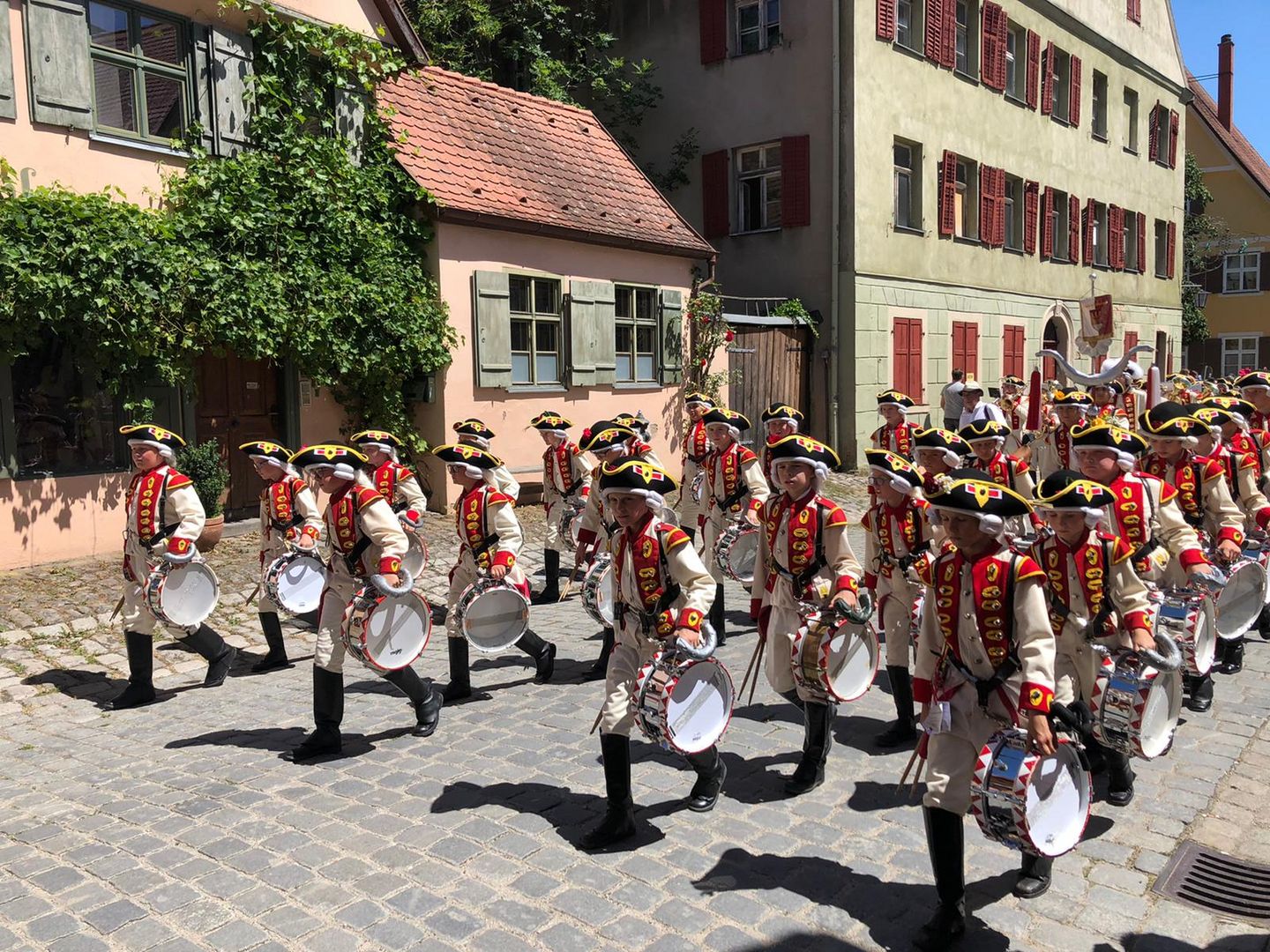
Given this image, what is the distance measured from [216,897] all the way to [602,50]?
21.0 m

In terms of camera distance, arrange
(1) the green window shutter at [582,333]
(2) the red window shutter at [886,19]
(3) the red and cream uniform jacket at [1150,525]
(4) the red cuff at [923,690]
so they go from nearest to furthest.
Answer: (4) the red cuff at [923,690], (3) the red and cream uniform jacket at [1150,525], (1) the green window shutter at [582,333], (2) the red window shutter at [886,19]

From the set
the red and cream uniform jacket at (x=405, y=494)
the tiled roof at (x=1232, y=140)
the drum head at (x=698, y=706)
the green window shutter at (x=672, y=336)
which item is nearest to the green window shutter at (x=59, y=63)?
the red and cream uniform jacket at (x=405, y=494)

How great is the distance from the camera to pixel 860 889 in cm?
445

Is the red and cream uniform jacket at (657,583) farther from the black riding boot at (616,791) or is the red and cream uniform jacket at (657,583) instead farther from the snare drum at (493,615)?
the snare drum at (493,615)

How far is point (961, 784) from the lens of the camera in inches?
157

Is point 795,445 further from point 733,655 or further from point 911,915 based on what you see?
point 733,655

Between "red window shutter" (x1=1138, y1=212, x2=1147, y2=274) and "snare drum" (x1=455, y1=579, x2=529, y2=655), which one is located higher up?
"red window shutter" (x1=1138, y1=212, x2=1147, y2=274)

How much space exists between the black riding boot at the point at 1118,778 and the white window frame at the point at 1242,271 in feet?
127

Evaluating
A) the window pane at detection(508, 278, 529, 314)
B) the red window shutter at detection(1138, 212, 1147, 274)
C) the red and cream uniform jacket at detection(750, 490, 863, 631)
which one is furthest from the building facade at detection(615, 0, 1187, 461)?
the red and cream uniform jacket at detection(750, 490, 863, 631)

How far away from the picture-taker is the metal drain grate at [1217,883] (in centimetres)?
433

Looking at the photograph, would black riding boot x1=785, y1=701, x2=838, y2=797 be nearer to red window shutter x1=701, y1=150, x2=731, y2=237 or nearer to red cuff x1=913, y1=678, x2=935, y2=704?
red cuff x1=913, y1=678, x2=935, y2=704

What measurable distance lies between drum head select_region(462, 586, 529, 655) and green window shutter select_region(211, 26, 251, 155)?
8215 mm

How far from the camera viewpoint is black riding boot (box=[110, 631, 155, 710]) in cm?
739

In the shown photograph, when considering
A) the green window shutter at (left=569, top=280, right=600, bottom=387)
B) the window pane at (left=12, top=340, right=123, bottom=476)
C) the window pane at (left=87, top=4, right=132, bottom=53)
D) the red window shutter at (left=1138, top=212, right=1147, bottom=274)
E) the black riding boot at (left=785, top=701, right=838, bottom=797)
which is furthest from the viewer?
the red window shutter at (left=1138, top=212, right=1147, bottom=274)
